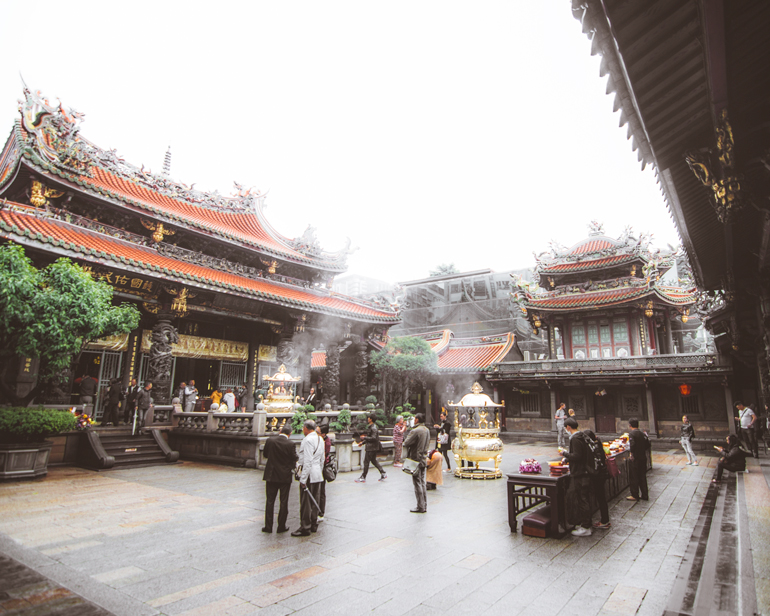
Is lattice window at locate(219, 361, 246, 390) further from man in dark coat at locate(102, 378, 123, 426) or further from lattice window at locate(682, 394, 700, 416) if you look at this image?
lattice window at locate(682, 394, 700, 416)

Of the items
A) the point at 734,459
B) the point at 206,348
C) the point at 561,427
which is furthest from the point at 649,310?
the point at 206,348

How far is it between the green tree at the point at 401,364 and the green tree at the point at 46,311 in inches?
439

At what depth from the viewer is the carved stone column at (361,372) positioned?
18422mm

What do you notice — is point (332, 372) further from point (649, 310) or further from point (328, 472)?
point (649, 310)

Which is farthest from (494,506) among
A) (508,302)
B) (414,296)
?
(414,296)

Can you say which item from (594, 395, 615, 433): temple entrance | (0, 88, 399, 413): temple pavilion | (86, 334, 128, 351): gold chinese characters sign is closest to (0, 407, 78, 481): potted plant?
(0, 88, 399, 413): temple pavilion

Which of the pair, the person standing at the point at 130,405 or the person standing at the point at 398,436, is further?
the person standing at the point at 130,405

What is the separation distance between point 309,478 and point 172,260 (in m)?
11.4

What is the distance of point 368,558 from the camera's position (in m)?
4.89

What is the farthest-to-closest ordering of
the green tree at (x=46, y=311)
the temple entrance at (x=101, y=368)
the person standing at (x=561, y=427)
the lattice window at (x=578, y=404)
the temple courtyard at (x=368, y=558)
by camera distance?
the lattice window at (x=578, y=404)
the person standing at (x=561, y=427)
the temple entrance at (x=101, y=368)
the green tree at (x=46, y=311)
the temple courtyard at (x=368, y=558)

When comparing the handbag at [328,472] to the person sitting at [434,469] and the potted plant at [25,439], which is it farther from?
the potted plant at [25,439]

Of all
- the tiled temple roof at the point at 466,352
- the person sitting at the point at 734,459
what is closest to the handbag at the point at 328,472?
the person sitting at the point at 734,459

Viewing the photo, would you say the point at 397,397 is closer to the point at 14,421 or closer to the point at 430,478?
the point at 430,478

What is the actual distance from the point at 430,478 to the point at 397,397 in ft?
37.7
